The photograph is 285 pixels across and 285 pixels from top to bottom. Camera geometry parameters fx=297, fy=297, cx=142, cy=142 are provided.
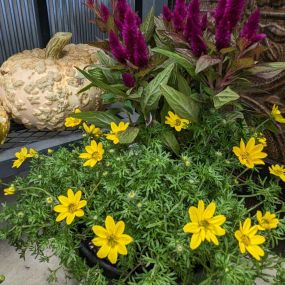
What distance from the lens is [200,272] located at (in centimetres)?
60

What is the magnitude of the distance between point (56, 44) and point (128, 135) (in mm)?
584

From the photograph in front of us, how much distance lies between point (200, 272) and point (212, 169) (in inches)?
8.3

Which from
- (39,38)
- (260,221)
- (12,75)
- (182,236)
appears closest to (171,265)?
(182,236)

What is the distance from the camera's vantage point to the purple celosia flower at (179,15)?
689 millimetres

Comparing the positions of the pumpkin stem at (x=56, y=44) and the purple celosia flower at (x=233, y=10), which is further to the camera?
the pumpkin stem at (x=56, y=44)

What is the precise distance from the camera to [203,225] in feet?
1.64

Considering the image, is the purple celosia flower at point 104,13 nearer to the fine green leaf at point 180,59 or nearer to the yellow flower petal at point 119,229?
the fine green leaf at point 180,59

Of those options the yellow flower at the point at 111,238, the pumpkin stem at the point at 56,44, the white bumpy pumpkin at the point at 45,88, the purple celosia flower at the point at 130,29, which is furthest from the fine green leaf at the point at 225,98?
the pumpkin stem at the point at 56,44

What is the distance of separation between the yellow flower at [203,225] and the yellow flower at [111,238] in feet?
0.35

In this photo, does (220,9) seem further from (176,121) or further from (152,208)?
(152,208)

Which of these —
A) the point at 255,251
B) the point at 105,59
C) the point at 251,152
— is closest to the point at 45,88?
the point at 105,59

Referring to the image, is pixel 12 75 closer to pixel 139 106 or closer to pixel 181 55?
pixel 139 106

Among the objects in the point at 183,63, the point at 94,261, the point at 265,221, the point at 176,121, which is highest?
the point at 183,63

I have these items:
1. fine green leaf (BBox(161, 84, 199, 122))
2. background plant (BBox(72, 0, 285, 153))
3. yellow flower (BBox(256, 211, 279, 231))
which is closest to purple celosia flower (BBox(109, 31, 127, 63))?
background plant (BBox(72, 0, 285, 153))
